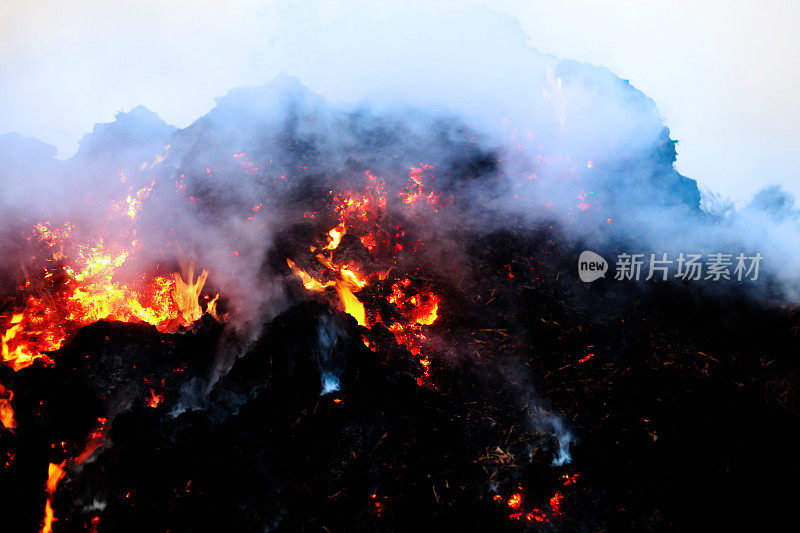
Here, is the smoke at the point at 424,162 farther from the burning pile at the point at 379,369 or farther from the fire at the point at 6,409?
the fire at the point at 6,409

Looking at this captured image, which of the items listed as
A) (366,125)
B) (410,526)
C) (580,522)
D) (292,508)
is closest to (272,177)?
(366,125)

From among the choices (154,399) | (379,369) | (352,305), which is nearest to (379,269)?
(352,305)

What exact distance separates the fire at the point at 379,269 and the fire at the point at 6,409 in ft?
18.6

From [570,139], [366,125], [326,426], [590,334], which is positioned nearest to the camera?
[326,426]

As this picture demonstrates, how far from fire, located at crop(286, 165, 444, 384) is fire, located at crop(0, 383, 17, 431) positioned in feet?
18.6

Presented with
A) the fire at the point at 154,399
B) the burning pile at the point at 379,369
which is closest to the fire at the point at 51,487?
the burning pile at the point at 379,369

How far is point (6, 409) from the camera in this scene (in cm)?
681

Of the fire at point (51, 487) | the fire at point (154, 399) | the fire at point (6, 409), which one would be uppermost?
the fire at point (154, 399)

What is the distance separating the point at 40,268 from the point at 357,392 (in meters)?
9.46

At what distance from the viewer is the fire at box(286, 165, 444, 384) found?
8266 mm

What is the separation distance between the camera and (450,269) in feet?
28.7

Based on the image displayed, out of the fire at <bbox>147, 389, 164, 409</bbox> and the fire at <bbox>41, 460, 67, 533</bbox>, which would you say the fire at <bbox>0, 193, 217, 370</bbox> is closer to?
the fire at <bbox>147, 389, 164, 409</bbox>

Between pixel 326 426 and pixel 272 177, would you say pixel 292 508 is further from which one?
pixel 272 177

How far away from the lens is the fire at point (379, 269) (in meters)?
8.27
